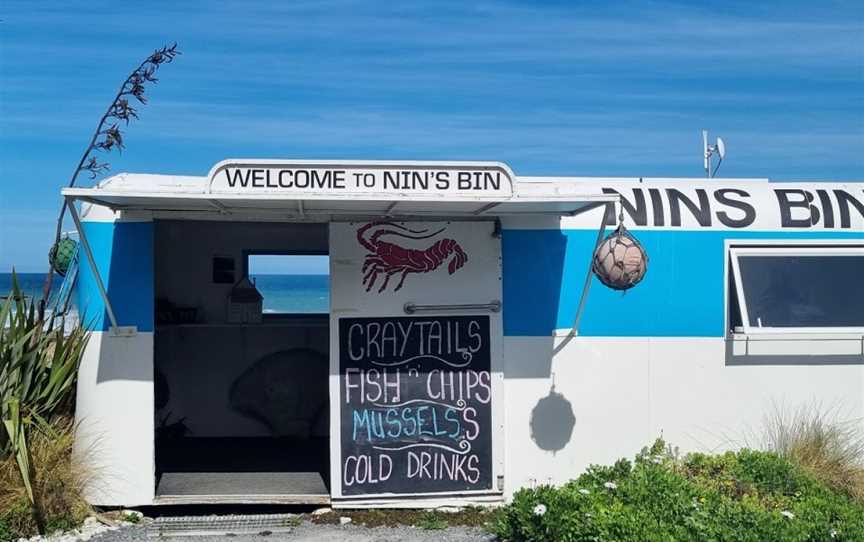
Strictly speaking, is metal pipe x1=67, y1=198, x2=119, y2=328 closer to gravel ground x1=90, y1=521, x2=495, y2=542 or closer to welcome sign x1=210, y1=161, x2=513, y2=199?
welcome sign x1=210, y1=161, x2=513, y2=199

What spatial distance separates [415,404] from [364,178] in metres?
2.21

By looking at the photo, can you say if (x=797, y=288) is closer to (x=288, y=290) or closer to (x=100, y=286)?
(x=100, y=286)

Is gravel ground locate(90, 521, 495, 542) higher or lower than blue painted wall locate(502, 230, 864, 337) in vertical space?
lower

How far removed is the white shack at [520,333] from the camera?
343 inches

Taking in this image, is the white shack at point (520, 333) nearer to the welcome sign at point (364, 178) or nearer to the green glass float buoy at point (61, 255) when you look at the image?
the welcome sign at point (364, 178)

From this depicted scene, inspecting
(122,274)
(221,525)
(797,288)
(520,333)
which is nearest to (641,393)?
(520,333)

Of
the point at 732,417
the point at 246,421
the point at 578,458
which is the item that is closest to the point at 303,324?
the point at 246,421

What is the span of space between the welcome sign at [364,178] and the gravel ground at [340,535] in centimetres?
280

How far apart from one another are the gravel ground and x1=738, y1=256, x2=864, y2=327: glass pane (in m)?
3.38

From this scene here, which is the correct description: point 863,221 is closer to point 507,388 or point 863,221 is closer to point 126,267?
Answer: point 507,388

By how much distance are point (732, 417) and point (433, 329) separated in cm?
293

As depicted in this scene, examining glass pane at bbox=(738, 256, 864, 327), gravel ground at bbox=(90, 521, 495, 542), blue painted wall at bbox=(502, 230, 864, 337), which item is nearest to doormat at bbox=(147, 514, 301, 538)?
gravel ground at bbox=(90, 521, 495, 542)

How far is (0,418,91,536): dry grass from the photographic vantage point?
7.98 m

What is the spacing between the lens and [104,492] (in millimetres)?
8586
